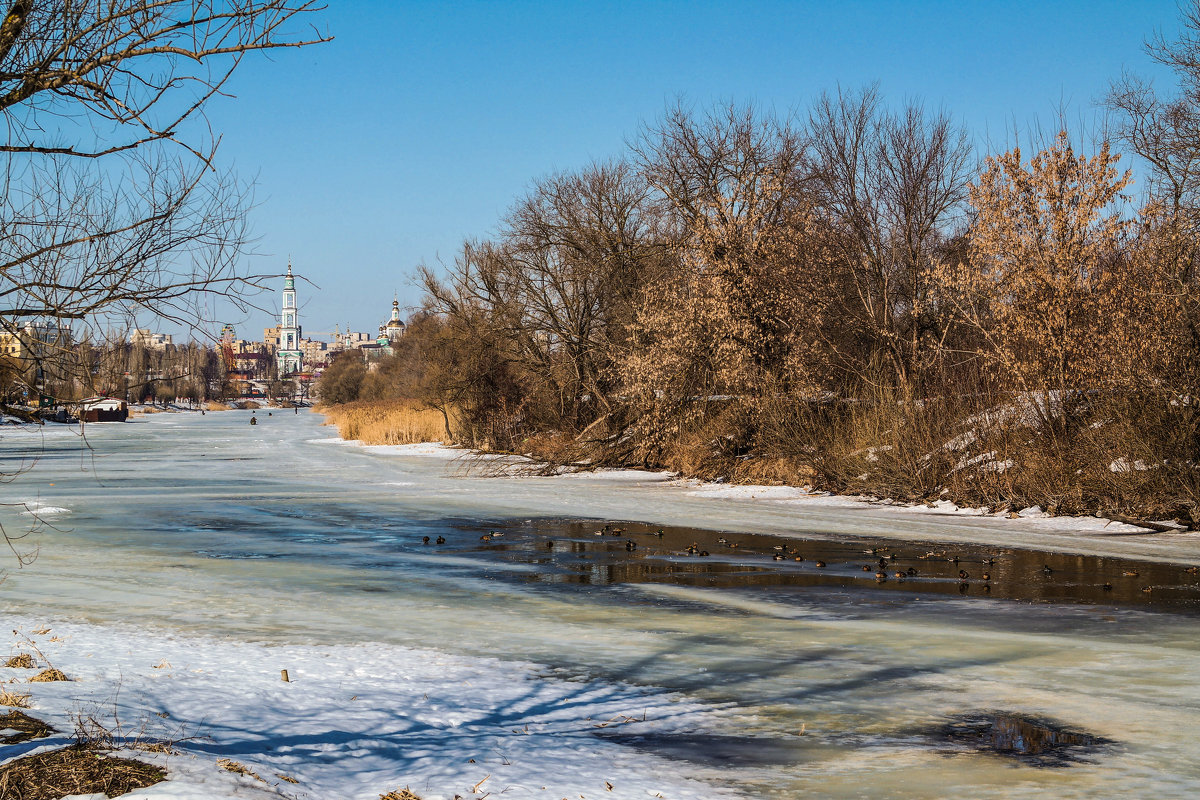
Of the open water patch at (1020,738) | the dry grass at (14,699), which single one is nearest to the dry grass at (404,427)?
the dry grass at (14,699)

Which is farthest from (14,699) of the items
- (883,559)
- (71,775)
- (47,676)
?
(883,559)

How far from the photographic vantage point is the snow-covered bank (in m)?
15.8

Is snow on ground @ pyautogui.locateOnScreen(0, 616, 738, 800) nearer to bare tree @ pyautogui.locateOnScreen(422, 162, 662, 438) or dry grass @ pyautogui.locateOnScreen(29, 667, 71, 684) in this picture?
dry grass @ pyautogui.locateOnScreen(29, 667, 71, 684)

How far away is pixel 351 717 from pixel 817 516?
13.9 m

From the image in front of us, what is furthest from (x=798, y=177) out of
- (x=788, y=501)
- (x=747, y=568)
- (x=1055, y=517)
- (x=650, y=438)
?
(x=747, y=568)

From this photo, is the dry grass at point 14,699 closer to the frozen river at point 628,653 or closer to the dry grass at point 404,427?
the frozen river at point 628,653

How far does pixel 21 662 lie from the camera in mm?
7336

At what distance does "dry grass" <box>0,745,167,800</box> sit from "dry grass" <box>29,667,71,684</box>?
2.32m

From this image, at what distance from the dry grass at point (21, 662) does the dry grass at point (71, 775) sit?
9.25 ft

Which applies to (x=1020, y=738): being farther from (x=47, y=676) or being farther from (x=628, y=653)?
(x=47, y=676)

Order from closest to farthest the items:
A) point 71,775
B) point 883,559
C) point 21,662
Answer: point 71,775 < point 21,662 < point 883,559

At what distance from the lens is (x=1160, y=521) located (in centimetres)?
1725

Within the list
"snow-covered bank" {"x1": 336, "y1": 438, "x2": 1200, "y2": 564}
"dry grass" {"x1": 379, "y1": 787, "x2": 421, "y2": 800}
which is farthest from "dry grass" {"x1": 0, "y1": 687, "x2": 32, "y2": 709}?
"snow-covered bank" {"x1": 336, "y1": 438, "x2": 1200, "y2": 564}

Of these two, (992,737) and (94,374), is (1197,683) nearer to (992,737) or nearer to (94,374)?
(992,737)
